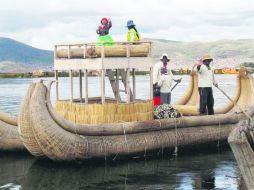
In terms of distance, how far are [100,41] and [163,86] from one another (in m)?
3.86

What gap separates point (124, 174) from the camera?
15.5 m

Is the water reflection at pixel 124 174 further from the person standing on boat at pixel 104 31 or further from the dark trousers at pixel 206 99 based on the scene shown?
the person standing on boat at pixel 104 31

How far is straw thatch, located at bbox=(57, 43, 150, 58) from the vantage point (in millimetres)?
17141

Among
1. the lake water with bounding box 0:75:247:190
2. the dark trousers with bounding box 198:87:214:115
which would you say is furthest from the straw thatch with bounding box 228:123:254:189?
the dark trousers with bounding box 198:87:214:115

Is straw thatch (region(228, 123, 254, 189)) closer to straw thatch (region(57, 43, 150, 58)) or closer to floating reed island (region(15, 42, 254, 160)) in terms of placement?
floating reed island (region(15, 42, 254, 160))

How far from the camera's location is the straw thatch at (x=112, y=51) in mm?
17141

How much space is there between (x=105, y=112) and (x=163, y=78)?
A: 13.6 feet

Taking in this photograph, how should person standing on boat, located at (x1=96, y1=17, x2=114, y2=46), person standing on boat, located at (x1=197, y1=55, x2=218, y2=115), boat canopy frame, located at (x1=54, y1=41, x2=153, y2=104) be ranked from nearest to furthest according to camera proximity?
1. boat canopy frame, located at (x1=54, y1=41, x2=153, y2=104)
2. person standing on boat, located at (x1=96, y1=17, x2=114, y2=46)
3. person standing on boat, located at (x1=197, y1=55, x2=218, y2=115)

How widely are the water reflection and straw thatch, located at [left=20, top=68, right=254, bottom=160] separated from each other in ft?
1.74

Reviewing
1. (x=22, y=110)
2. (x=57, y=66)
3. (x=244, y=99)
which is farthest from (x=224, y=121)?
(x=22, y=110)

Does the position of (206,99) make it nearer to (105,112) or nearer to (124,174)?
(105,112)

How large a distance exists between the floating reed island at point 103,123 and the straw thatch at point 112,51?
0.16ft

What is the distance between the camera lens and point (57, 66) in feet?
60.2

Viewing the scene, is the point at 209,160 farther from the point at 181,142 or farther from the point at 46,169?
the point at 46,169
